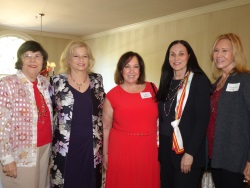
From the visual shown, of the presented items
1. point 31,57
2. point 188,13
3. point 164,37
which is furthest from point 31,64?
point 164,37

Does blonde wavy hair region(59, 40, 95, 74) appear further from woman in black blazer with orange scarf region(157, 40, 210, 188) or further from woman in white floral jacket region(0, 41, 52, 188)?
woman in black blazer with orange scarf region(157, 40, 210, 188)

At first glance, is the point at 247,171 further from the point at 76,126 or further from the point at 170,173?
the point at 76,126

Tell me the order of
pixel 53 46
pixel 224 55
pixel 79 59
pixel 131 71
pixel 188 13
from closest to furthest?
pixel 224 55, pixel 79 59, pixel 131 71, pixel 188 13, pixel 53 46

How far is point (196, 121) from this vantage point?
1.90 m

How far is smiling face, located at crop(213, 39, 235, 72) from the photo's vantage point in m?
2.04

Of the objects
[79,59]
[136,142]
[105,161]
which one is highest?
[79,59]

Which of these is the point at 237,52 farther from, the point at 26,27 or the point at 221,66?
the point at 26,27

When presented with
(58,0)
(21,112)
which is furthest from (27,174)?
(58,0)

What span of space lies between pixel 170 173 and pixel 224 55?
1035 millimetres

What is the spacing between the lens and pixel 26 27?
339 inches

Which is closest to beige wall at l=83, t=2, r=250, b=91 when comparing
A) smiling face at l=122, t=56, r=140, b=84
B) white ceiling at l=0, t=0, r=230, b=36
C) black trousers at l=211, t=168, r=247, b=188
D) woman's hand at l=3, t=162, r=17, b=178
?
white ceiling at l=0, t=0, r=230, b=36

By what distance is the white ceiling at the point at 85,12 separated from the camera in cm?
573

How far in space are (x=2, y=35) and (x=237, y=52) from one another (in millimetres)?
8240

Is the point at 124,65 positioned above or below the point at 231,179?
above
